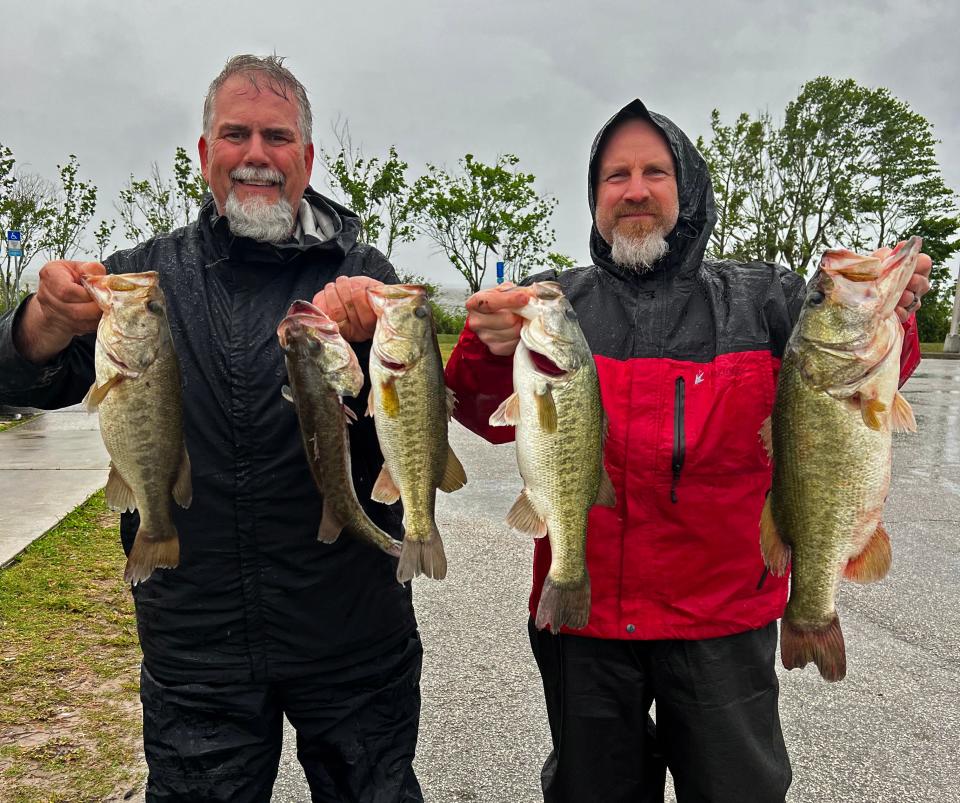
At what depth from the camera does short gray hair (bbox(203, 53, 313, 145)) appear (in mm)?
2727

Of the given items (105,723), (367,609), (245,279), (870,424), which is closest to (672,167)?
(870,424)

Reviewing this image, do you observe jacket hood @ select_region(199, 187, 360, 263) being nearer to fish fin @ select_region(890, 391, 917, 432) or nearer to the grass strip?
fish fin @ select_region(890, 391, 917, 432)

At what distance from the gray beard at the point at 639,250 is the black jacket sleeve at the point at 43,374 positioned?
204 centimetres

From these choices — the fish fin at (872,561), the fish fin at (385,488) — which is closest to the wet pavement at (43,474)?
the fish fin at (385,488)

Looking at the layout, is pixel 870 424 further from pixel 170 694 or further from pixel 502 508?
pixel 502 508

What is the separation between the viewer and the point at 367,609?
2.62m

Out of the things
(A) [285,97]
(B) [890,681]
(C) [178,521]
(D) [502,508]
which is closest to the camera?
(C) [178,521]

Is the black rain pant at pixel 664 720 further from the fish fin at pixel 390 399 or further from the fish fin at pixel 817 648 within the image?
the fish fin at pixel 390 399

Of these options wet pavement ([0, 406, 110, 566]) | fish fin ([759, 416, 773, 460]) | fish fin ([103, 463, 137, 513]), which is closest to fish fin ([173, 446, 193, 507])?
fish fin ([103, 463, 137, 513])

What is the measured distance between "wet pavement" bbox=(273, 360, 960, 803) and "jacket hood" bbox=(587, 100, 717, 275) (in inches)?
95.8

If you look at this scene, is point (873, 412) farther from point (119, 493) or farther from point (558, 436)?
point (119, 493)

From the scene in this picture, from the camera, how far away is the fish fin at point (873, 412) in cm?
223

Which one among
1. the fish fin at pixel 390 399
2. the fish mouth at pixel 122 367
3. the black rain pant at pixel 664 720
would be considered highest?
the fish mouth at pixel 122 367

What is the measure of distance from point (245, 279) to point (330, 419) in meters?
0.74
